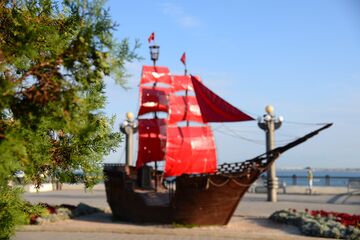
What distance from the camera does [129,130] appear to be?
28016mm

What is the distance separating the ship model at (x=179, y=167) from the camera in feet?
48.2

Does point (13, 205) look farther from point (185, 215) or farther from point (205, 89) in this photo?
point (205, 89)

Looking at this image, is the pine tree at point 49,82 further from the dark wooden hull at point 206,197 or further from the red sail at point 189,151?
the red sail at point 189,151

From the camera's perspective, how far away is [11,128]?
3.31 meters

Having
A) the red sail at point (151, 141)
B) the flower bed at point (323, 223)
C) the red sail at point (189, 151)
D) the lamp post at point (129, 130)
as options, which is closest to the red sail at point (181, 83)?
the red sail at point (151, 141)

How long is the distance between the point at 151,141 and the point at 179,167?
4487mm

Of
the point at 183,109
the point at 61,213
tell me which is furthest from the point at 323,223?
the point at 183,109

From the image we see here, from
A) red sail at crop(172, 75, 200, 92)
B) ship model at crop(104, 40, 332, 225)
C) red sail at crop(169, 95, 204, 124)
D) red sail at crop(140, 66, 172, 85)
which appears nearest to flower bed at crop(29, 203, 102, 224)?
ship model at crop(104, 40, 332, 225)

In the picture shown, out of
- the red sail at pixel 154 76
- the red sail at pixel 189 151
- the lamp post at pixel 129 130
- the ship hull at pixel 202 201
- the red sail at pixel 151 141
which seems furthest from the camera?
the lamp post at pixel 129 130

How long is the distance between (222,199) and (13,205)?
1054cm

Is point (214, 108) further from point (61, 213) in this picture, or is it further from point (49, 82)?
point (49, 82)

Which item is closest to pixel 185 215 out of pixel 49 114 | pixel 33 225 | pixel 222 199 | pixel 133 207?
pixel 222 199

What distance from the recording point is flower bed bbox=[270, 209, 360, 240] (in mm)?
12320

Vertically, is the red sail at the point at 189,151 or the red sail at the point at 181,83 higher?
the red sail at the point at 181,83
